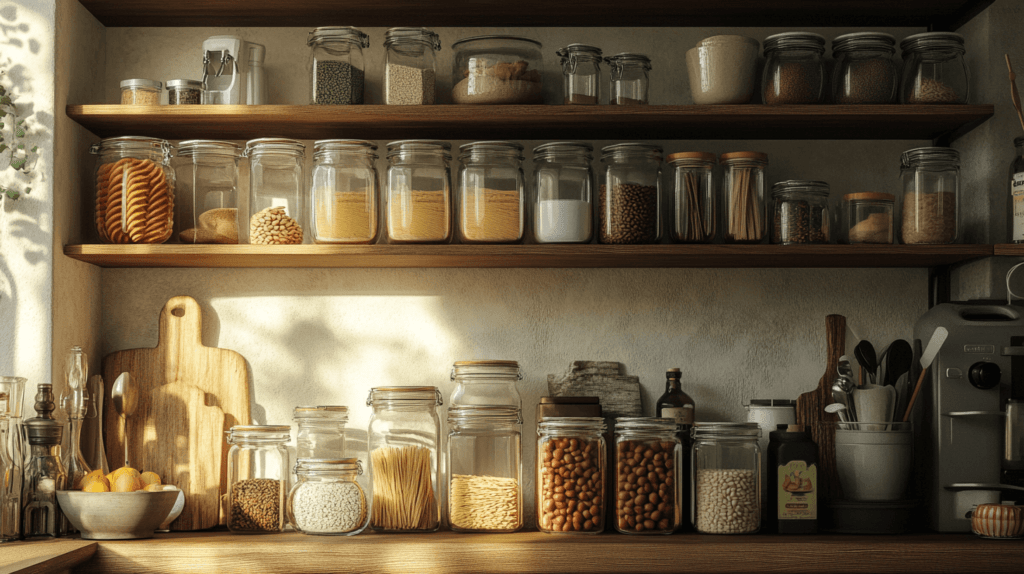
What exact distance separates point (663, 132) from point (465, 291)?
2.10 ft

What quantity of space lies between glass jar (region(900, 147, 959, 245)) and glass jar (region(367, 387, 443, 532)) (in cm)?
117

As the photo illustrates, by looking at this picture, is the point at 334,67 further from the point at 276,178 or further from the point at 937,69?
the point at 937,69

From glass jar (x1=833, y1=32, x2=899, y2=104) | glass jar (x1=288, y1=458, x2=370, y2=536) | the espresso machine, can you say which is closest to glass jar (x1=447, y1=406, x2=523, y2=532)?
glass jar (x1=288, y1=458, x2=370, y2=536)

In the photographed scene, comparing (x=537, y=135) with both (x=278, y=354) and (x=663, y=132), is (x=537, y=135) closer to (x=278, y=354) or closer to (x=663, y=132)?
(x=663, y=132)

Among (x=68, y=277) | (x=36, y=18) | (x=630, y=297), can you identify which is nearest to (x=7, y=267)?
(x=68, y=277)

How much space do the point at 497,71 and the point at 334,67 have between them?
0.39 metres

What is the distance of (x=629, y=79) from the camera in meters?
2.08

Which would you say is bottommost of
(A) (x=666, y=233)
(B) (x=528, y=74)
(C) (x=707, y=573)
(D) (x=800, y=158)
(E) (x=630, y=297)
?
(C) (x=707, y=573)

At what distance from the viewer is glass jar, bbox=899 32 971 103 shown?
2.01 meters

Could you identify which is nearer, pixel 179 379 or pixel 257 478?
pixel 257 478

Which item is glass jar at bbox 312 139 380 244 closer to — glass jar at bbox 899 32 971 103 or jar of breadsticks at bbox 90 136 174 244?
jar of breadsticks at bbox 90 136 174 244

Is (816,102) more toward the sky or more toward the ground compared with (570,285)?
more toward the sky

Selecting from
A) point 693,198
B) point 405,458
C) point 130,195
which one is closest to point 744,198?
point 693,198

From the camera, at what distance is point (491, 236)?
6.50ft
